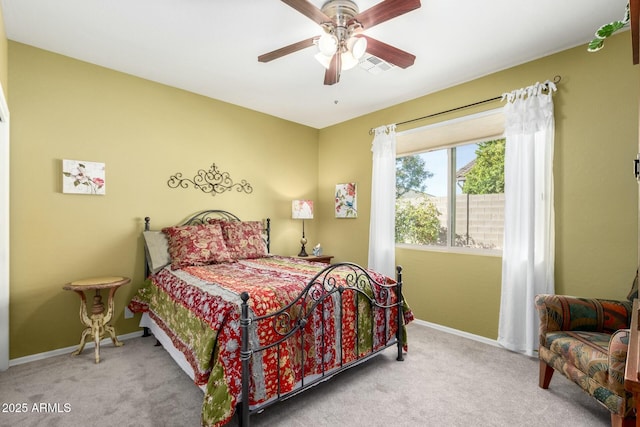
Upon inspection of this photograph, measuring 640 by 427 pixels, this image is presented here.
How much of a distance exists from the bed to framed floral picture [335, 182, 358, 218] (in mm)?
1491

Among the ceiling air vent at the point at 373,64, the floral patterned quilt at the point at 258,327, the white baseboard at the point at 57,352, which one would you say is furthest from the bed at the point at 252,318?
the ceiling air vent at the point at 373,64

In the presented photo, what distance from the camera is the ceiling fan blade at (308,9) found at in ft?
5.62

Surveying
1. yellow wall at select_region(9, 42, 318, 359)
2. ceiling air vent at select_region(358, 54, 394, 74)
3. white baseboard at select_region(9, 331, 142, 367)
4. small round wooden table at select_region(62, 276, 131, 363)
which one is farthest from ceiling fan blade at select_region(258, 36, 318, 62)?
white baseboard at select_region(9, 331, 142, 367)

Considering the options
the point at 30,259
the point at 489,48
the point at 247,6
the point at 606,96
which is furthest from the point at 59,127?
the point at 606,96

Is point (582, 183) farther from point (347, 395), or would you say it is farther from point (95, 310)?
point (95, 310)

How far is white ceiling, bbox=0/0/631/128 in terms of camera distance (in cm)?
220

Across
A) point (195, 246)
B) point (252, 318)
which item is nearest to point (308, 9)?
point (252, 318)

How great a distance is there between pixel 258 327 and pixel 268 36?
223 centimetres

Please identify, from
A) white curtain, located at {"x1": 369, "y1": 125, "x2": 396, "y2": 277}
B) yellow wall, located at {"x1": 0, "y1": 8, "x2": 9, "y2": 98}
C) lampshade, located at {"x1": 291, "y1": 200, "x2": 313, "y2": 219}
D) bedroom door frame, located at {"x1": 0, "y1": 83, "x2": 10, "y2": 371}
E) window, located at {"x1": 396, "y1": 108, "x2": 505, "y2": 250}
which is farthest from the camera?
lampshade, located at {"x1": 291, "y1": 200, "x2": 313, "y2": 219}

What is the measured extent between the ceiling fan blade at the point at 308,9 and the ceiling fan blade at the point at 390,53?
35 centimetres

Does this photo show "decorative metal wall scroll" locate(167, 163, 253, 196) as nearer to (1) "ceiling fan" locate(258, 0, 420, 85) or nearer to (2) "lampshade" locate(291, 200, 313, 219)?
(2) "lampshade" locate(291, 200, 313, 219)

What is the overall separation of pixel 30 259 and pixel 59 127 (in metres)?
1.20

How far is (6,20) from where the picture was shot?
2.38m

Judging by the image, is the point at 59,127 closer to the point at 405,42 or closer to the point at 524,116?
the point at 405,42
